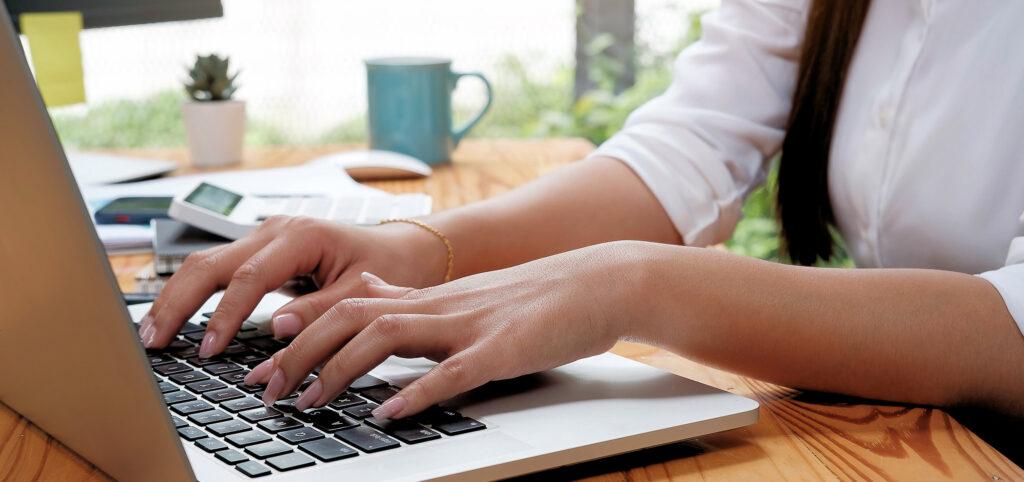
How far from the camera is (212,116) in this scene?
1506 mm

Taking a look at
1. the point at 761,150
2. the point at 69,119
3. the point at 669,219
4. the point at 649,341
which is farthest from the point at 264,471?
the point at 69,119

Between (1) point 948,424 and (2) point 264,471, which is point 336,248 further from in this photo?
(1) point 948,424

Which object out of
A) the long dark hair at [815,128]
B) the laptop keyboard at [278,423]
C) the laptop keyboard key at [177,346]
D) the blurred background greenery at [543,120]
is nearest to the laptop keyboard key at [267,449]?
the laptop keyboard at [278,423]

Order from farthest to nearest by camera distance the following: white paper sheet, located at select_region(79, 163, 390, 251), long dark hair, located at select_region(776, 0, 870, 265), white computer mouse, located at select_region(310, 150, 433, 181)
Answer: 1. white computer mouse, located at select_region(310, 150, 433, 181)
2. white paper sheet, located at select_region(79, 163, 390, 251)
3. long dark hair, located at select_region(776, 0, 870, 265)

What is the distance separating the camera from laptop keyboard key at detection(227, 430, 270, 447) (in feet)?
1.66

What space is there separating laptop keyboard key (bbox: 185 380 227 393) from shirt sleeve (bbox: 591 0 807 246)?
0.50 m

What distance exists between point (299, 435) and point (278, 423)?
2cm

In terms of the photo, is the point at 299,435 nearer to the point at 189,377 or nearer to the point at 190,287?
the point at 189,377

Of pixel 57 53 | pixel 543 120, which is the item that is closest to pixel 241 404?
pixel 57 53

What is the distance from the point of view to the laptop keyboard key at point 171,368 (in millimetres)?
640

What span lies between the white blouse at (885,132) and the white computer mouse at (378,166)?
436mm

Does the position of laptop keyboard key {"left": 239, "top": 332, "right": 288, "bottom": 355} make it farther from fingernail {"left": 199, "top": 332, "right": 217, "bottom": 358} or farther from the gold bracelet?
the gold bracelet

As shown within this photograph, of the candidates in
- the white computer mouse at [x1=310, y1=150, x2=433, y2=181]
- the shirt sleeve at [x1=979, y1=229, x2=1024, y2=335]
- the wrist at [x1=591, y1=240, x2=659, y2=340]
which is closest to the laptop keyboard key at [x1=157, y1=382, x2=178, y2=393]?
the wrist at [x1=591, y1=240, x2=659, y2=340]

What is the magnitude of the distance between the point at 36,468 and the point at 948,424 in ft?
1.62
